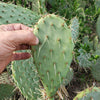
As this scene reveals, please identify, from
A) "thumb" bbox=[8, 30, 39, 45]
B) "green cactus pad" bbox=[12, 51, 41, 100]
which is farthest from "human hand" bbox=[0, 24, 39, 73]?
"green cactus pad" bbox=[12, 51, 41, 100]

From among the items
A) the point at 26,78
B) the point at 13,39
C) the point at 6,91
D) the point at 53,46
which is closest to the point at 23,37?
the point at 13,39

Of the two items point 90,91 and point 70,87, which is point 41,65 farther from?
point 70,87

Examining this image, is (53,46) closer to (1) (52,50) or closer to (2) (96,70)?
(1) (52,50)

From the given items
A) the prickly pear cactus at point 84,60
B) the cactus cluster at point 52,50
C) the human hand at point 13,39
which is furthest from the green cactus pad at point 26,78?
the prickly pear cactus at point 84,60

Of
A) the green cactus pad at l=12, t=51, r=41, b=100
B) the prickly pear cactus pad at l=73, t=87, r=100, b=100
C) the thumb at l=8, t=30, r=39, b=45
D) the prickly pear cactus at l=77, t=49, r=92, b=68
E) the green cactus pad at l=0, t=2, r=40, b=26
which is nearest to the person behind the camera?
the thumb at l=8, t=30, r=39, b=45

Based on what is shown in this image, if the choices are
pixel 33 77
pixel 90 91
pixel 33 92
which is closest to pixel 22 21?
pixel 33 77

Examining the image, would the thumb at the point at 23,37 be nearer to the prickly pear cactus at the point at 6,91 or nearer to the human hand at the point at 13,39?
the human hand at the point at 13,39

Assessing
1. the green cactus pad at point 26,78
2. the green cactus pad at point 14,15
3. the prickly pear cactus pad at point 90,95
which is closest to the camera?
the prickly pear cactus pad at point 90,95

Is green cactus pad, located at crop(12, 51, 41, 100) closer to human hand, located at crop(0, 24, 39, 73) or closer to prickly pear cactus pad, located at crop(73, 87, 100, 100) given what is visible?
human hand, located at crop(0, 24, 39, 73)
